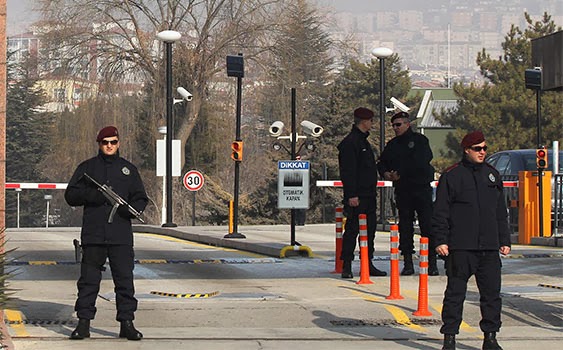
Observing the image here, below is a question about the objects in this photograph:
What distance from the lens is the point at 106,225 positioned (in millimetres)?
11266

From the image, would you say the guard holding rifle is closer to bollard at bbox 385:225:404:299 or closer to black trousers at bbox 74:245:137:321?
black trousers at bbox 74:245:137:321

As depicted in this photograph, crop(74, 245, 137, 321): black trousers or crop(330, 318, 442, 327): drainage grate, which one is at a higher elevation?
crop(74, 245, 137, 321): black trousers

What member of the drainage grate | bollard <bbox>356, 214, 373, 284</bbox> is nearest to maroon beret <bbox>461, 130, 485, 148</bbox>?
the drainage grate

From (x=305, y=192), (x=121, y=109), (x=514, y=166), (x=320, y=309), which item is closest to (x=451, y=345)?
(x=320, y=309)

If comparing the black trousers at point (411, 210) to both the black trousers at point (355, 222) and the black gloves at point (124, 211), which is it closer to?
the black trousers at point (355, 222)

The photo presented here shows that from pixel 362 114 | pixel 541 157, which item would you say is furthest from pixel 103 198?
pixel 541 157

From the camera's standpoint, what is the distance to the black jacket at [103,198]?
11.2 metres

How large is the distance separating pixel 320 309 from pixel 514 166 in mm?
16760

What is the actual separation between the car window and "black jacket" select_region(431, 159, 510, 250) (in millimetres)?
18992

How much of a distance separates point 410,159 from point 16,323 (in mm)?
5632

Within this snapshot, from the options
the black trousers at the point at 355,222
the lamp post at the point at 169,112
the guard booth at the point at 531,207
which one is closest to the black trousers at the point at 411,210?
the black trousers at the point at 355,222

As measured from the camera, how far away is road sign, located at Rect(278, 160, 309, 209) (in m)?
21.1

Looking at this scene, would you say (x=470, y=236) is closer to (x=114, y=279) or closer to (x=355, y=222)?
(x=114, y=279)

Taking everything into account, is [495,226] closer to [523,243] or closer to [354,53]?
[523,243]
